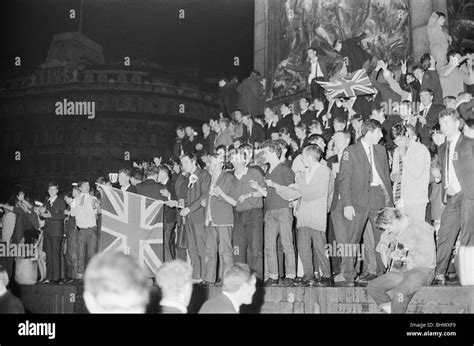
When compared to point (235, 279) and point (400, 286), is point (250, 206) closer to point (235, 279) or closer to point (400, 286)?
point (400, 286)

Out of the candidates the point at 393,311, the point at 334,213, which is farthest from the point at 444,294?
the point at 334,213

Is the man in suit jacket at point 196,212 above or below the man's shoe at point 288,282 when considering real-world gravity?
above

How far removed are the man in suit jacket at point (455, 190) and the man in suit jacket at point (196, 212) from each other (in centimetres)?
291

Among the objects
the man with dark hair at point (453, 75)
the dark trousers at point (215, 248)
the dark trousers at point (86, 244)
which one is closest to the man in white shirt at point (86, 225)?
the dark trousers at point (86, 244)

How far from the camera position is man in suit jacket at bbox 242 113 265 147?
1094 cm

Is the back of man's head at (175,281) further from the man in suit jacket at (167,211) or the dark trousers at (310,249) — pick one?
the man in suit jacket at (167,211)

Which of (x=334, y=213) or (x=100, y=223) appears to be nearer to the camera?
(x=334, y=213)

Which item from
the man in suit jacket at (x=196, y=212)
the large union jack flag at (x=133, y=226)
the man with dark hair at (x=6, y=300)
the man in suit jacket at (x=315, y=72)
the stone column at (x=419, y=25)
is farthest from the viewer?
the stone column at (x=419, y=25)

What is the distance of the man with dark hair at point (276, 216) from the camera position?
7047 millimetres

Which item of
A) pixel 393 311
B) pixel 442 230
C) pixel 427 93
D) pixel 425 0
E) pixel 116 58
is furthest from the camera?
pixel 116 58

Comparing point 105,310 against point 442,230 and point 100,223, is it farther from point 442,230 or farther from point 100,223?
point 100,223

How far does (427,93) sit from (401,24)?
4.94 meters

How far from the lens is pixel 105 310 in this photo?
11.4 feet

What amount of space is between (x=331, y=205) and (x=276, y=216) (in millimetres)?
676
